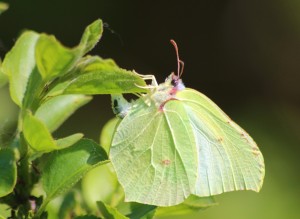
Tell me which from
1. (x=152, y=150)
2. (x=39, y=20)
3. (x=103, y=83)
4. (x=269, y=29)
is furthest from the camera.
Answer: (x=269, y=29)

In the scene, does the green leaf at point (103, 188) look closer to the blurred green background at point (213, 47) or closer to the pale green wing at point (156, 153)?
the pale green wing at point (156, 153)

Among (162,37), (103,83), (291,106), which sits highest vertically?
(103,83)

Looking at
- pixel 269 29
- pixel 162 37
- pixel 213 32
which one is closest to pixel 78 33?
pixel 162 37

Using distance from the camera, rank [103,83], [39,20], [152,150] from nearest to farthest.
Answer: [103,83], [152,150], [39,20]

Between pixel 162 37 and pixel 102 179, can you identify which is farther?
pixel 162 37

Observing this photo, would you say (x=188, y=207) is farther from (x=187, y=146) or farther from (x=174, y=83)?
(x=174, y=83)

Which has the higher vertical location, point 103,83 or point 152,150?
point 103,83

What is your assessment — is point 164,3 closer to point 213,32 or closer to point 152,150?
point 213,32
